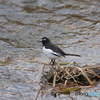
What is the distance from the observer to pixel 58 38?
10.8 m

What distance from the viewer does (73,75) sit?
714 centimetres

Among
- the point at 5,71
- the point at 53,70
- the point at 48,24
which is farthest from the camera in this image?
the point at 48,24

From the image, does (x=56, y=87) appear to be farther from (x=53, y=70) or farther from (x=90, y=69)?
(x=90, y=69)

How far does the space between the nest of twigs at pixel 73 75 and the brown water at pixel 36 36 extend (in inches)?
16.8

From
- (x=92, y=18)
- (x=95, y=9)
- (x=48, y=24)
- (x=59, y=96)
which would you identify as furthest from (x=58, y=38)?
(x=59, y=96)

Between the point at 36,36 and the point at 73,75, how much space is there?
407 cm

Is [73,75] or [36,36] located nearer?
[73,75]

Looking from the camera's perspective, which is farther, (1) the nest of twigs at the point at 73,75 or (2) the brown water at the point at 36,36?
(2) the brown water at the point at 36,36

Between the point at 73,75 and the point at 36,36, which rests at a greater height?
the point at 73,75

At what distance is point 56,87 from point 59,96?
389 millimetres

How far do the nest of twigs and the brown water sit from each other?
427mm

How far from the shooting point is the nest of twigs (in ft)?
22.9

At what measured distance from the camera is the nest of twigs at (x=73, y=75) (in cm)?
699

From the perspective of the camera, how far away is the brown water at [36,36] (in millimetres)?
7211
